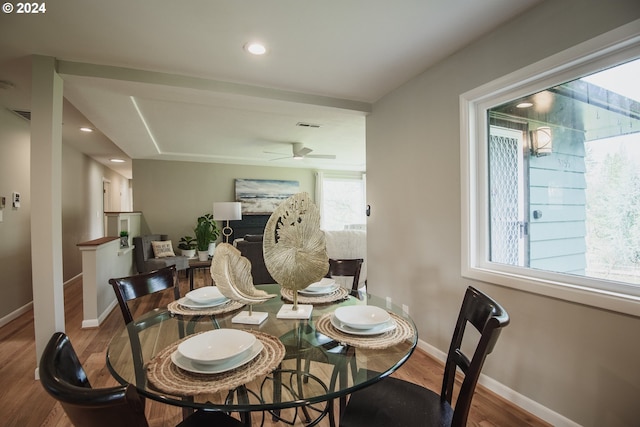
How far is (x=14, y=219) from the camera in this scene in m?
3.44

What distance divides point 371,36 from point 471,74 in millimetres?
774

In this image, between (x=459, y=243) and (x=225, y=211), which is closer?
(x=459, y=243)

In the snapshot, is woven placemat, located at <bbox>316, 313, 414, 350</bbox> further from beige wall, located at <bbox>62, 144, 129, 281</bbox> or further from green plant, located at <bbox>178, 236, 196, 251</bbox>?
beige wall, located at <bbox>62, 144, 129, 281</bbox>

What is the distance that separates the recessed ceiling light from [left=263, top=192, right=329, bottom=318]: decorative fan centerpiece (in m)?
1.40

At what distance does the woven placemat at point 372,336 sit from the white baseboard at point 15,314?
386cm

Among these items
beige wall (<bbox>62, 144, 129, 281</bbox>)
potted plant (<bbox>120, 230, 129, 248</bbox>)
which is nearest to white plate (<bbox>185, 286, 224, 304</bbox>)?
potted plant (<bbox>120, 230, 129, 248</bbox>)

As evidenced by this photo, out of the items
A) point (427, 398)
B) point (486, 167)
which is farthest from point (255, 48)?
point (427, 398)

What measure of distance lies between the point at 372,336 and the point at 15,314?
431cm

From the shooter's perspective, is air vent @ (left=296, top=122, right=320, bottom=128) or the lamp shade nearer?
air vent @ (left=296, top=122, right=320, bottom=128)

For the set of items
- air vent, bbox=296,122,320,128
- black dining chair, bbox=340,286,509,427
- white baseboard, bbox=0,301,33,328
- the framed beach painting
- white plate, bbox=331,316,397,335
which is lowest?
white baseboard, bbox=0,301,33,328

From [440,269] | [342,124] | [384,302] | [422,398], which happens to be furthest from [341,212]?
[422,398]

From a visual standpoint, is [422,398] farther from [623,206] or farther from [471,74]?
[471,74]

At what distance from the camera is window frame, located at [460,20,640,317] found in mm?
1430

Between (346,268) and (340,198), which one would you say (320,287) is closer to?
(346,268)
